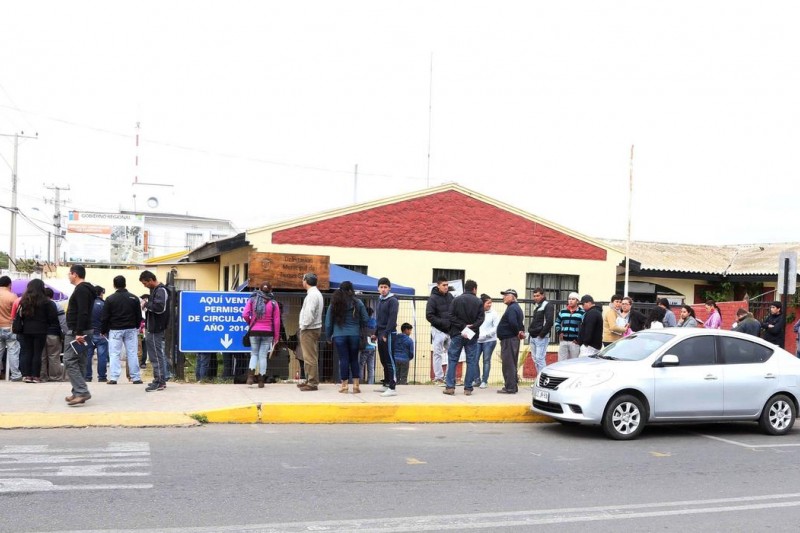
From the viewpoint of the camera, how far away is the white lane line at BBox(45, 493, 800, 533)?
18.9 ft

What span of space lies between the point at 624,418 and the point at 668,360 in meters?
0.98

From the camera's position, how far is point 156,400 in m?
11.0

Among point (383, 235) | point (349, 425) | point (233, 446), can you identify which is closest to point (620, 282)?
point (383, 235)

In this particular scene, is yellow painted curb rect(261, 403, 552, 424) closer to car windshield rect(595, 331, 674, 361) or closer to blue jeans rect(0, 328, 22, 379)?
car windshield rect(595, 331, 674, 361)

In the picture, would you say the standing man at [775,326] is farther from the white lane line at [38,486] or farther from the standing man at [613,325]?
the white lane line at [38,486]

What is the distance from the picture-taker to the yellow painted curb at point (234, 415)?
10.1 m

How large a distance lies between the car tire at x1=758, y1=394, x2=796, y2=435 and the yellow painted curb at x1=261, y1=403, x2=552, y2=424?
9.89 feet

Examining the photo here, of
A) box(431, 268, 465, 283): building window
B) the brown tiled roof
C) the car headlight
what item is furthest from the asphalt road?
the brown tiled roof

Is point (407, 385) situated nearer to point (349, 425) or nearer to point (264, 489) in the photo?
point (349, 425)

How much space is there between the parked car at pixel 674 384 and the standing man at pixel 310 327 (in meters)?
3.58

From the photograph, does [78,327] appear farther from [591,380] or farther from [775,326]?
[775,326]

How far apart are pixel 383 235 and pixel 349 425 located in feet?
36.1

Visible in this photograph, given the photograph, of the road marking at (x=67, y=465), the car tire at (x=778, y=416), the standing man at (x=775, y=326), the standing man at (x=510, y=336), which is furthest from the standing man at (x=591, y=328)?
the road marking at (x=67, y=465)

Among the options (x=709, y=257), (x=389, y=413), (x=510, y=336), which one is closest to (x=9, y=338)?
(x=389, y=413)
